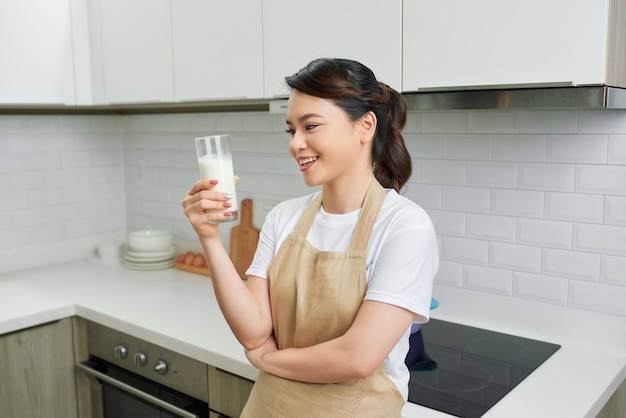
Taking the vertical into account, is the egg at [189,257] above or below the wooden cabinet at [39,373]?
above

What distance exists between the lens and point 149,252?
2.83 m

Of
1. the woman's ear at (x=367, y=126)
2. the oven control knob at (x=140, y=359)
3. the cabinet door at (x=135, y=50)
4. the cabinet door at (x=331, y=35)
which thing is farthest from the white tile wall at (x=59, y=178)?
the woman's ear at (x=367, y=126)

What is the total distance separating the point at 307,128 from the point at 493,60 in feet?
1.80

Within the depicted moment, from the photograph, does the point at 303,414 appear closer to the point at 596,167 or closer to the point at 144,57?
the point at 596,167

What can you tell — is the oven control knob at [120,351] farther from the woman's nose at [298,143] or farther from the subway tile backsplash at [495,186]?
the woman's nose at [298,143]

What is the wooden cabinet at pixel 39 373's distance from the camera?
221cm

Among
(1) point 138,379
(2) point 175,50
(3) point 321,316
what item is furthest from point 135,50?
(3) point 321,316

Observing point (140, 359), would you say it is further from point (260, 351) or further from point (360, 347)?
point (360, 347)

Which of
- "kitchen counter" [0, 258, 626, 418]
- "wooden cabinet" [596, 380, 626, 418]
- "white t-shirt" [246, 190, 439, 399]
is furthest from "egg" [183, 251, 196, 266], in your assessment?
"wooden cabinet" [596, 380, 626, 418]

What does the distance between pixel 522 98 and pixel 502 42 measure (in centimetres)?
14

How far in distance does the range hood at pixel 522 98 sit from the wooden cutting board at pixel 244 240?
1.13 metres

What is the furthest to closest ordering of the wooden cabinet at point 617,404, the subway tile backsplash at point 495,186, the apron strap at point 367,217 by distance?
the subway tile backsplash at point 495,186
the wooden cabinet at point 617,404
the apron strap at point 367,217

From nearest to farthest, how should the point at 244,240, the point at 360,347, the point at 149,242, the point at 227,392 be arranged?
the point at 360,347, the point at 227,392, the point at 244,240, the point at 149,242

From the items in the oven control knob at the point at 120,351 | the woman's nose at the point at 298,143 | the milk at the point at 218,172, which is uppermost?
the woman's nose at the point at 298,143
